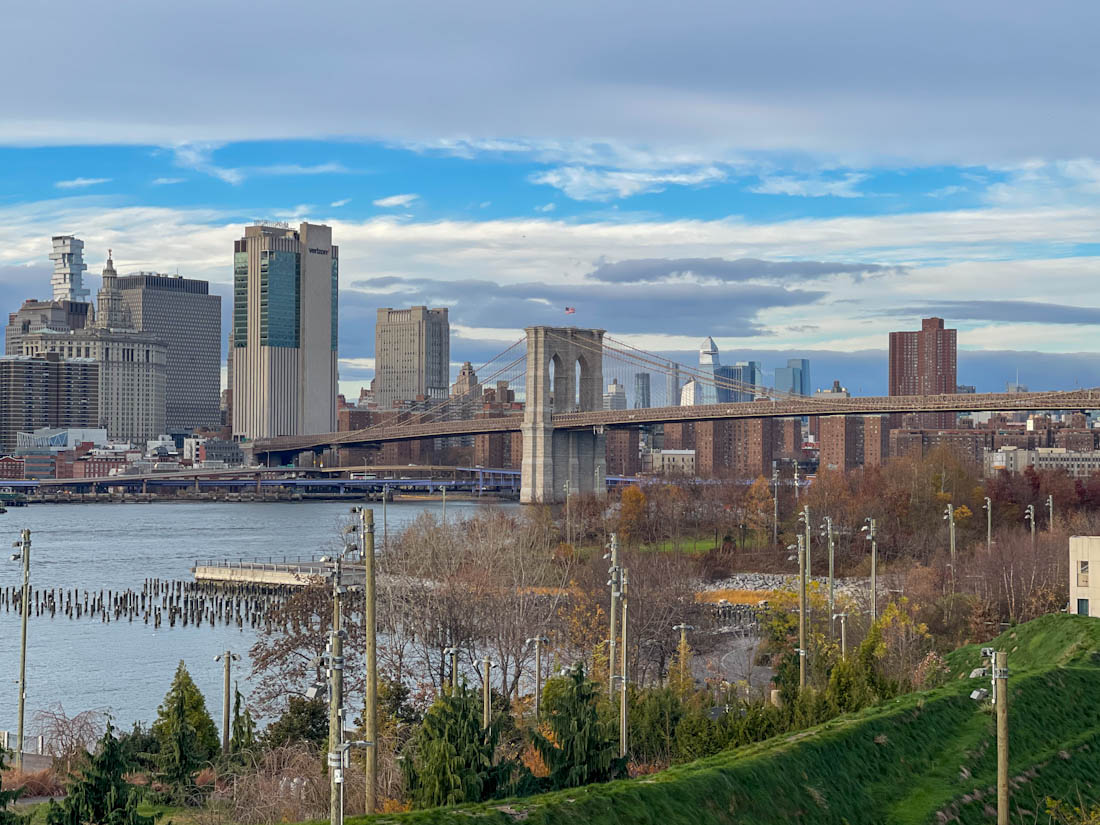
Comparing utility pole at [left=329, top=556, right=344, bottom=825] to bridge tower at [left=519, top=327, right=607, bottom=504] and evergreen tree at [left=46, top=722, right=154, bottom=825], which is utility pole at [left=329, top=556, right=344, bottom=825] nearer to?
evergreen tree at [left=46, top=722, right=154, bottom=825]

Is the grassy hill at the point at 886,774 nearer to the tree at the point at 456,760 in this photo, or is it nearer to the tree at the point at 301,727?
the tree at the point at 456,760

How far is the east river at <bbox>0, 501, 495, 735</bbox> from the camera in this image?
32.5m

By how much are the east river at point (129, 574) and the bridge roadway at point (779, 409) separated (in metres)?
5.44

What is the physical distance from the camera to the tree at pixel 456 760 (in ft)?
49.4

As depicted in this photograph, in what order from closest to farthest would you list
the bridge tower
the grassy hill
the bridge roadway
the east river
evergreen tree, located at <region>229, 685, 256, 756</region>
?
1. the grassy hill
2. evergreen tree, located at <region>229, 685, 256, 756</region>
3. the east river
4. the bridge roadway
5. the bridge tower

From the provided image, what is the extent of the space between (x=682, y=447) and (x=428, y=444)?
30.5 meters

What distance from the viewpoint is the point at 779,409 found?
7388 cm

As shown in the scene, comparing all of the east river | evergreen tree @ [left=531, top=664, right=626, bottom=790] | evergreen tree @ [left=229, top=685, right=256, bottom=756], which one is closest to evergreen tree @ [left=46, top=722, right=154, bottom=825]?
evergreen tree @ [left=531, top=664, right=626, bottom=790]

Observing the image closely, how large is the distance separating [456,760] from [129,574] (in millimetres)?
45674

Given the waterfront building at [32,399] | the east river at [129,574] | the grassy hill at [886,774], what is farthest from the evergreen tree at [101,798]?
the waterfront building at [32,399]

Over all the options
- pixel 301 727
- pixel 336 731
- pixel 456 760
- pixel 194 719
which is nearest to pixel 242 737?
pixel 301 727

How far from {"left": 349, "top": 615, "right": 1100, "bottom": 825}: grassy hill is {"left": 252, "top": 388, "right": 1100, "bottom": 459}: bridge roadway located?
4281 cm

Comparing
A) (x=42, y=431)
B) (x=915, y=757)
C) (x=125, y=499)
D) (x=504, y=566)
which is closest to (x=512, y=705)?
(x=915, y=757)

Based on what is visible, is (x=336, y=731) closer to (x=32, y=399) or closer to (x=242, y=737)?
(x=242, y=737)
